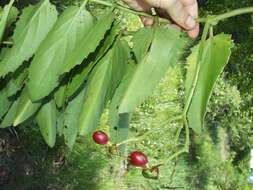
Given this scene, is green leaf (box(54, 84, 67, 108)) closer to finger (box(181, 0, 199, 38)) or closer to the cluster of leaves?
the cluster of leaves

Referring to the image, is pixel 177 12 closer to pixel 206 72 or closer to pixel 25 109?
pixel 206 72

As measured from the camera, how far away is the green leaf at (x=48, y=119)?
1.04m

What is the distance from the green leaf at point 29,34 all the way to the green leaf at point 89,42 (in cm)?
10

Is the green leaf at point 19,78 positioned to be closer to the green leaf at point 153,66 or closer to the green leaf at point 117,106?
the green leaf at point 117,106

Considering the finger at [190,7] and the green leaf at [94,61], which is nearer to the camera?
the green leaf at [94,61]

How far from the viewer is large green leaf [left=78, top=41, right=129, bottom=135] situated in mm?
828

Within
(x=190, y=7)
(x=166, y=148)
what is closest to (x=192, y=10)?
Result: (x=190, y=7)

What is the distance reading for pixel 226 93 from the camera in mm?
6316

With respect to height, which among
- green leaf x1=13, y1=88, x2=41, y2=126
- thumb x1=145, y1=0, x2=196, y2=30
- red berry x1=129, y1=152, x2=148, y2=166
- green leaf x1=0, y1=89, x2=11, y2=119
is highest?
thumb x1=145, y1=0, x2=196, y2=30

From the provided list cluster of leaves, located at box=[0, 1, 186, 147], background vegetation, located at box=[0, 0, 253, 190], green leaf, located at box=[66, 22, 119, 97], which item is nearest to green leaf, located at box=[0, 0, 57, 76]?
cluster of leaves, located at box=[0, 1, 186, 147]

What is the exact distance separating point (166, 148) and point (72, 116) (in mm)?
3323

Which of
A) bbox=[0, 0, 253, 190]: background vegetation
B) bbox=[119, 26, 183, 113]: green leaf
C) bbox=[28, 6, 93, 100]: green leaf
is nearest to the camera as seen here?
bbox=[119, 26, 183, 113]: green leaf

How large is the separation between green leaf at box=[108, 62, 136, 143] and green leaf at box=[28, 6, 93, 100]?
0.12 m

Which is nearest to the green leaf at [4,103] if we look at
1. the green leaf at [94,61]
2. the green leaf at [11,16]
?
the green leaf at [11,16]
